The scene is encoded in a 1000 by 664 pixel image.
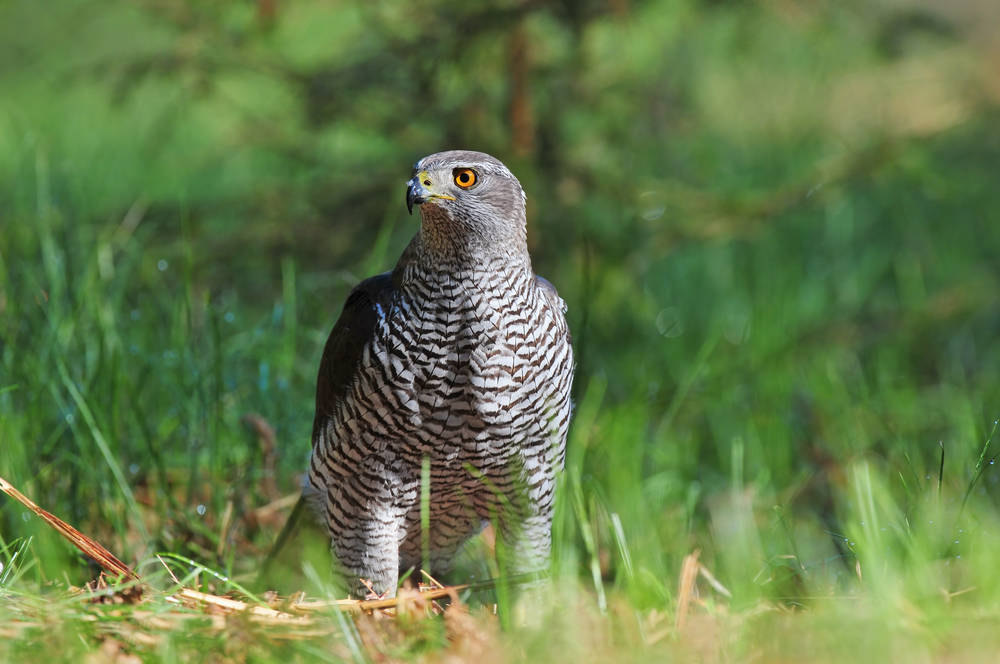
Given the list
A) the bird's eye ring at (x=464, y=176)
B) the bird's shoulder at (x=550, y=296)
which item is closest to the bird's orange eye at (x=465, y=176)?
the bird's eye ring at (x=464, y=176)

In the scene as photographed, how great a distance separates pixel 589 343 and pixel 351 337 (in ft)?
6.36

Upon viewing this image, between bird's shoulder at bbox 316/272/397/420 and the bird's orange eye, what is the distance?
1.17ft

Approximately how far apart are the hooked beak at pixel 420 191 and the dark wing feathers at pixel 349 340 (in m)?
0.32

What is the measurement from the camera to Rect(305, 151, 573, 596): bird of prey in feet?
8.97

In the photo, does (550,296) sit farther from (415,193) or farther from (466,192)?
(415,193)

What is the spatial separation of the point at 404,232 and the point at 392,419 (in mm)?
2248

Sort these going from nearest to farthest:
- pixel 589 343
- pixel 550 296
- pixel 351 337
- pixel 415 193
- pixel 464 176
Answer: pixel 415 193 < pixel 464 176 < pixel 351 337 < pixel 550 296 < pixel 589 343

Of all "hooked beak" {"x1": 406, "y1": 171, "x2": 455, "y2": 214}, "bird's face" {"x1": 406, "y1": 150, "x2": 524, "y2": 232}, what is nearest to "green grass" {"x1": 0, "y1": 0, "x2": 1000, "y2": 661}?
"bird's face" {"x1": 406, "y1": 150, "x2": 524, "y2": 232}

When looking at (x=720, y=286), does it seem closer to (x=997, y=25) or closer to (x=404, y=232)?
(x=404, y=232)

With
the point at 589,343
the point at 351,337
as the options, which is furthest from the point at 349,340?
the point at 589,343

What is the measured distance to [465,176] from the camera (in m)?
2.83

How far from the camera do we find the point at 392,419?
2793 millimetres

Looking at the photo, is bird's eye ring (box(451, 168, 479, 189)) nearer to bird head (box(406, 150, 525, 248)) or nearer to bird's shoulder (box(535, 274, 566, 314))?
bird head (box(406, 150, 525, 248))

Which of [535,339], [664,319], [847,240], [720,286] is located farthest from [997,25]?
[535,339]
